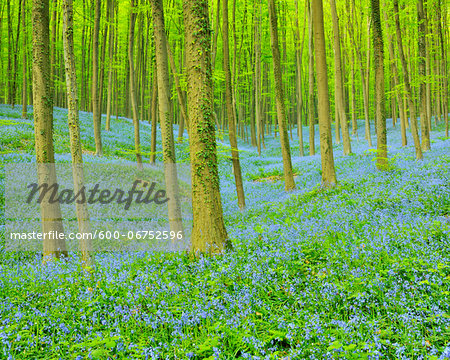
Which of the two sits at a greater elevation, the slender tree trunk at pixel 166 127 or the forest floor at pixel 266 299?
the slender tree trunk at pixel 166 127

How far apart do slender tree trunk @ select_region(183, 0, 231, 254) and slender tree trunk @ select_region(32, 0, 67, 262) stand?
3.83 metres

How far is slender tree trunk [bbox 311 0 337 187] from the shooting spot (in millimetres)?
12023

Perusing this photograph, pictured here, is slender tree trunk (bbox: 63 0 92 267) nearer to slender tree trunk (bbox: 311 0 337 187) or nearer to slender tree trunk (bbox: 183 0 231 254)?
slender tree trunk (bbox: 183 0 231 254)

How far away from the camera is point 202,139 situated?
6176 mm

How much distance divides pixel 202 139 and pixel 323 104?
8.07 meters

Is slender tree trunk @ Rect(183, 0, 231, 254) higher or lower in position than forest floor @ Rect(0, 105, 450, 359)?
higher

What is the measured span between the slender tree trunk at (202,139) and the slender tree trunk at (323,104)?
7.08 meters

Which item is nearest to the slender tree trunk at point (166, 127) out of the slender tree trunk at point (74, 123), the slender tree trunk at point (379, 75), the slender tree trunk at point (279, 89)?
the slender tree trunk at point (74, 123)

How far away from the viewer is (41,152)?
24.2 ft

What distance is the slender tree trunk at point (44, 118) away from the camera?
7.34m

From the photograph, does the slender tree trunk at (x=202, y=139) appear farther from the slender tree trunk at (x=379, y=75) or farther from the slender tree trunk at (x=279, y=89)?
the slender tree trunk at (x=379, y=75)

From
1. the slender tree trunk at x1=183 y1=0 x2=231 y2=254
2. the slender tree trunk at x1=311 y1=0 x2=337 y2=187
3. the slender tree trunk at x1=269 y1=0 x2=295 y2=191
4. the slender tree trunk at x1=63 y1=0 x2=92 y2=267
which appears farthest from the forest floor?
the slender tree trunk at x1=269 y1=0 x2=295 y2=191

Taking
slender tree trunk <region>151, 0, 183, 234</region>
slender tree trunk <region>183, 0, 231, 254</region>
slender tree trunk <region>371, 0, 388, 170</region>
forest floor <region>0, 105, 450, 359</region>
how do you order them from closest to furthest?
1. forest floor <region>0, 105, 450, 359</region>
2. slender tree trunk <region>183, 0, 231, 254</region>
3. slender tree trunk <region>151, 0, 183, 234</region>
4. slender tree trunk <region>371, 0, 388, 170</region>

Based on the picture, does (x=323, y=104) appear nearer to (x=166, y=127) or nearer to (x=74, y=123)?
(x=166, y=127)
